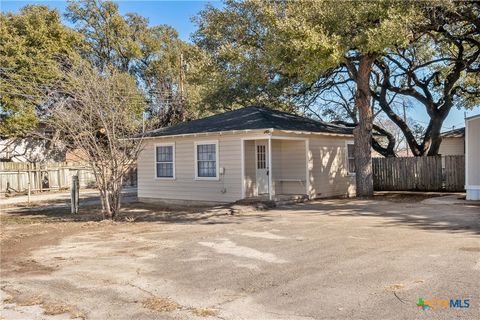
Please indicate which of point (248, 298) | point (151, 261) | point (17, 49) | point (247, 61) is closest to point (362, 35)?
point (247, 61)

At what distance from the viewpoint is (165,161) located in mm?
17750

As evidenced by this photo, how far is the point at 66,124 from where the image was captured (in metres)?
11.4

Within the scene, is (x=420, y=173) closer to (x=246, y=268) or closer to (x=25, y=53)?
(x=246, y=268)

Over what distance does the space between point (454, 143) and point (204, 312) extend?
28.9 metres

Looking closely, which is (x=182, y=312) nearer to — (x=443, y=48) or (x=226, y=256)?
(x=226, y=256)

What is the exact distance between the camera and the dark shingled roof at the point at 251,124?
50.9 feet

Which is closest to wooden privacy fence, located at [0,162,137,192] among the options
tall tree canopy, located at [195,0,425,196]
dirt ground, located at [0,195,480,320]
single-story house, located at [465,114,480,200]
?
tall tree canopy, located at [195,0,425,196]

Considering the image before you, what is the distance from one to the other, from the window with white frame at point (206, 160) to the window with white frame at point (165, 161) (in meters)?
1.31

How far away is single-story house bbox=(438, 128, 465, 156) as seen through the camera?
28.7 metres

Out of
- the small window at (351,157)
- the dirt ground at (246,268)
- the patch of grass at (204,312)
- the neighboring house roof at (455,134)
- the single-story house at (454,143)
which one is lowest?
the patch of grass at (204,312)

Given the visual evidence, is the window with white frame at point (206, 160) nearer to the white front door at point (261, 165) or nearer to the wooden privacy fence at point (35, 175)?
the white front door at point (261, 165)

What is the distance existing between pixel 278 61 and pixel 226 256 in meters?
8.93

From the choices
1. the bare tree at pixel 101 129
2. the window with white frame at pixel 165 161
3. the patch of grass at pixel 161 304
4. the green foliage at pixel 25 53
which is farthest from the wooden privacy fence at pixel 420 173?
the green foliage at pixel 25 53

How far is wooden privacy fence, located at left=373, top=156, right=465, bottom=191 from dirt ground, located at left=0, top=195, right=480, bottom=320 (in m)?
8.41
